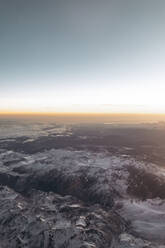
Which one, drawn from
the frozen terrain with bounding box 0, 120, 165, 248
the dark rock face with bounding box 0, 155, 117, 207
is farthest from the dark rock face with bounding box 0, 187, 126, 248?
the dark rock face with bounding box 0, 155, 117, 207

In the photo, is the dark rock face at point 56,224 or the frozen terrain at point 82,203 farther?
the frozen terrain at point 82,203

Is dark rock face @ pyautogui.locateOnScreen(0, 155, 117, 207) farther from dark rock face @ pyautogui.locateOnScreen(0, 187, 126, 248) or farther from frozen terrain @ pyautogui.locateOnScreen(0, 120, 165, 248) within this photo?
dark rock face @ pyautogui.locateOnScreen(0, 187, 126, 248)

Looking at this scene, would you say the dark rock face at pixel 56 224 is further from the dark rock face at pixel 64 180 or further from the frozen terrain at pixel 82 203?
the dark rock face at pixel 64 180

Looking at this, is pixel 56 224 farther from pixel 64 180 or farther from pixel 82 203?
pixel 64 180

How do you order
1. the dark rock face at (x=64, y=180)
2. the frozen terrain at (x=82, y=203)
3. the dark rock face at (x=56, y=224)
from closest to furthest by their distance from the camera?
the dark rock face at (x=56, y=224), the frozen terrain at (x=82, y=203), the dark rock face at (x=64, y=180)

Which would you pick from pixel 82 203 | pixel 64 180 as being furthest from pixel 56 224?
pixel 64 180

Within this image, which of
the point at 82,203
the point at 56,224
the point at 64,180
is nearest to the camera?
the point at 56,224

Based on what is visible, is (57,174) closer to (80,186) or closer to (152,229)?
(80,186)

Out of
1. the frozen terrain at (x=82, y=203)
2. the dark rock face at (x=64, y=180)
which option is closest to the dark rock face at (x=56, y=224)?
the frozen terrain at (x=82, y=203)

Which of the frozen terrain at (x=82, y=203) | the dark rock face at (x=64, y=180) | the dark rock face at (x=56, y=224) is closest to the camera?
the dark rock face at (x=56, y=224)
